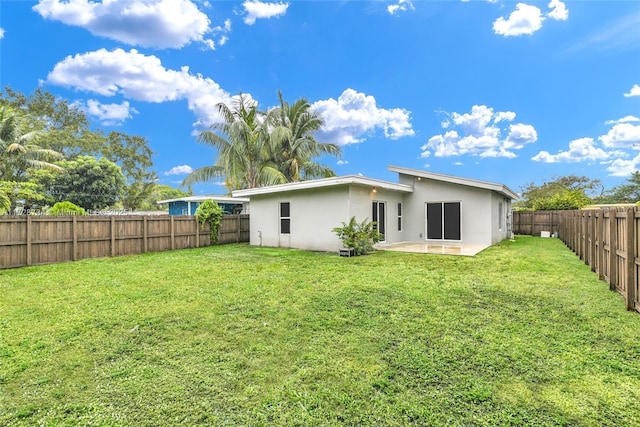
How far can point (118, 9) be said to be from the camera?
41.2ft

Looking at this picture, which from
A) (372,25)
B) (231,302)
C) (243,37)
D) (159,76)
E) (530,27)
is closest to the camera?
(231,302)

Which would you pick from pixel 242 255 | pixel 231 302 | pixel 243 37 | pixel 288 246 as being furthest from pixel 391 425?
pixel 243 37

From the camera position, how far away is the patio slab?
32.5ft

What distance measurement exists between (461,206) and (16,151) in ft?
80.6

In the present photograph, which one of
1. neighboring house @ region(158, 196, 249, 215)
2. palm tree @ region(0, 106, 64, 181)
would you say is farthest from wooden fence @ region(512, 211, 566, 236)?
palm tree @ region(0, 106, 64, 181)

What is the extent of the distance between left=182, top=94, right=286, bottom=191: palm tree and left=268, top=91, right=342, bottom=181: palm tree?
71cm

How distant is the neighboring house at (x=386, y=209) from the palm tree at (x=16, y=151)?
15387 mm

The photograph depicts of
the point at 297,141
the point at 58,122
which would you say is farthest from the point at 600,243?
the point at 58,122

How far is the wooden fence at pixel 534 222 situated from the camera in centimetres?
1722

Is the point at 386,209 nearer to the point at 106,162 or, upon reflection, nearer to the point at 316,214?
the point at 316,214

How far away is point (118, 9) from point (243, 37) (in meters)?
6.84

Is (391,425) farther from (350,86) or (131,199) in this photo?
(131,199)

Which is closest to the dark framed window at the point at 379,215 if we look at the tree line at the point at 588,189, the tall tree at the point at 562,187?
the tree line at the point at 588,189

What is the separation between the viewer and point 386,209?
12266 millimetres
